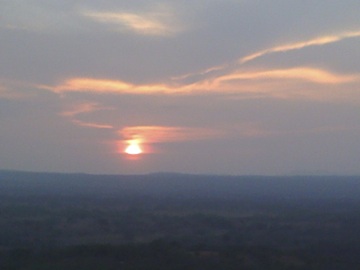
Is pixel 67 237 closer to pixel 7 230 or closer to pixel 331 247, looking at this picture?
pixel 7 230

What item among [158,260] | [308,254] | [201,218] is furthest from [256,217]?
[158,260]

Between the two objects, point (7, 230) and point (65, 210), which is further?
point (65, 210)

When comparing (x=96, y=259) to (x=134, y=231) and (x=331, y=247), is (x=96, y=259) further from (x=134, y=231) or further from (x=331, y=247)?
(x=134, y=231)

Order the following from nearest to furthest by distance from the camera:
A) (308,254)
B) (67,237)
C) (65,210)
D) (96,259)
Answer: (96,259), (308,254), (67,237), (65,210)

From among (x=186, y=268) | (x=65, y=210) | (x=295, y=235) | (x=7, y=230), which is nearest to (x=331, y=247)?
(x=295, y=235)

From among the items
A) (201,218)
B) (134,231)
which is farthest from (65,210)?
(134,231)

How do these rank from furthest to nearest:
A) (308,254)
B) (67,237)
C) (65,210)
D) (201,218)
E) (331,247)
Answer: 1. (65,210)
2. (201,218)
3. (67,237)
4. (331,247)
5. (308,254)

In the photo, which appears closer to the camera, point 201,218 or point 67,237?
point 67,237

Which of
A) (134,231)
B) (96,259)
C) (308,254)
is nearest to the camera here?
(96,259)

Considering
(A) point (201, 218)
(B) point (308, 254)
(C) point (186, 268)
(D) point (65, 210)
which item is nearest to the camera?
(C) point (186, 268)
